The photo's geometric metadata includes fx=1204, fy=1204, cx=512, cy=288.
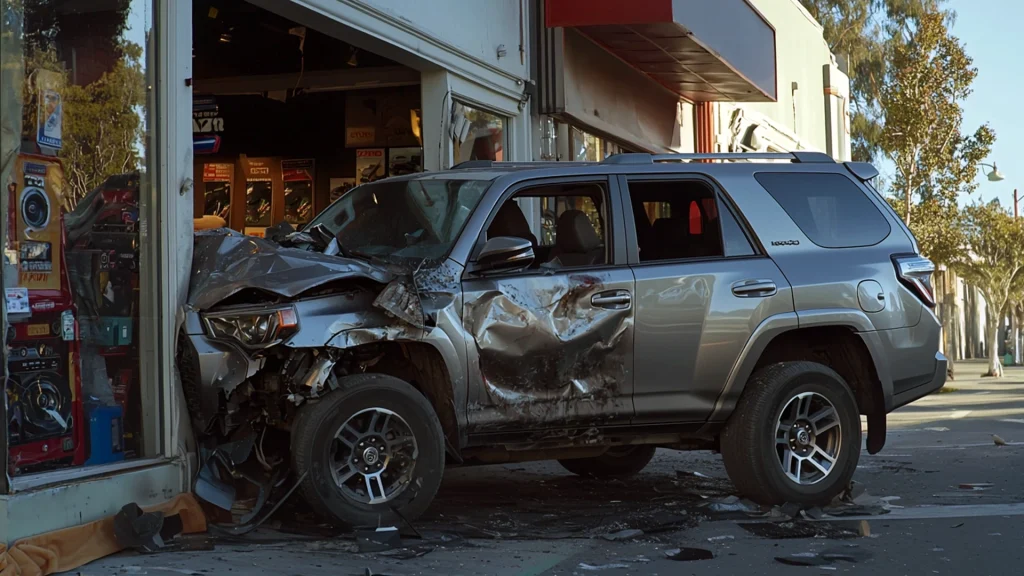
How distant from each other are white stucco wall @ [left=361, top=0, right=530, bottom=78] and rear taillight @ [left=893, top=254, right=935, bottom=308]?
15.1 ft

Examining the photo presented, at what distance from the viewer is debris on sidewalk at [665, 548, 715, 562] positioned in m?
5.75

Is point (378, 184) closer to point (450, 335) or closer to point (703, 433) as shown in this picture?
point (450, 335)

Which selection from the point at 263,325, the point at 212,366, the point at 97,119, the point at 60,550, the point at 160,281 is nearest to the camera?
the point at 60,550

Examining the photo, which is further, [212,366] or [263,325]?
[212,366]

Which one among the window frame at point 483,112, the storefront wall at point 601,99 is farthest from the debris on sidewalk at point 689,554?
the storefront wall at point 601,99

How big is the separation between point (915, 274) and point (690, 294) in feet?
5.45

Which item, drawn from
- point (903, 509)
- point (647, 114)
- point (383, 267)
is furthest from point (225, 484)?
point (647, 114)

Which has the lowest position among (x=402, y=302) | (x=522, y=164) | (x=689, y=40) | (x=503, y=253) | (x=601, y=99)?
(x=402, y=302)

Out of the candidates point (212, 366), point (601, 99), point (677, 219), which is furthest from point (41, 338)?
point (601, 99)

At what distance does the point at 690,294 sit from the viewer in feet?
22.8

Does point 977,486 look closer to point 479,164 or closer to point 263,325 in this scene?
point 479,164

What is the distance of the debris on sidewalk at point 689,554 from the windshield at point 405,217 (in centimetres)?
196

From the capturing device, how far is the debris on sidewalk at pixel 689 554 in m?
5.75

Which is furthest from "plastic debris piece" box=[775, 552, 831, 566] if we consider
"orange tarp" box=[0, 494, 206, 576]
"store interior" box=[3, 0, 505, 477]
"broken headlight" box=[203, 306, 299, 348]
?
"store interior" box=[3, 0, 505, 477]
